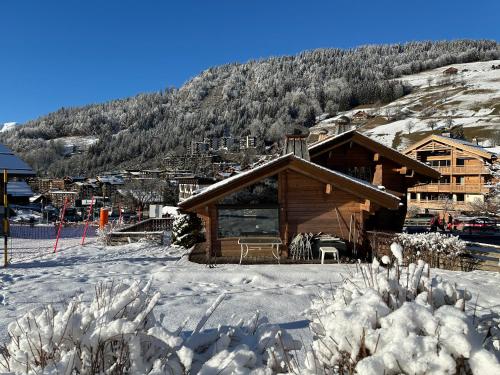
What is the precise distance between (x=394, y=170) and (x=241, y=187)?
771 centimetres

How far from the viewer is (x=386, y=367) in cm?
192

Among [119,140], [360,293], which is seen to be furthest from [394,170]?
[119,140]

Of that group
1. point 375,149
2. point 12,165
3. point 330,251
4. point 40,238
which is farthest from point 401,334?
point 12,165

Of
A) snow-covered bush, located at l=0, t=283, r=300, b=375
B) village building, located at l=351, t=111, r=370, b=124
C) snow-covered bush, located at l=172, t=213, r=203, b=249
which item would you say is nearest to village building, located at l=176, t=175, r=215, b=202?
snow-covered bush, located at l=172, t=213, r=203, b=249

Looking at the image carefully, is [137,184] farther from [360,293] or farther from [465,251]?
[360,293]

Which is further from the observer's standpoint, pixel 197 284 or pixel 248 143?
pixel 248 143

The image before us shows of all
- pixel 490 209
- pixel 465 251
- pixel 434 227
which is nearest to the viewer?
pixel 465 251

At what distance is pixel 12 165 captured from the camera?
76.3ft

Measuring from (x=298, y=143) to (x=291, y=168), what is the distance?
2.74 m

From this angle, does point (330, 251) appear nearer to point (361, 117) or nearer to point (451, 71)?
point (361, 117)

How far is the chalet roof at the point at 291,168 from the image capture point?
1132 cm

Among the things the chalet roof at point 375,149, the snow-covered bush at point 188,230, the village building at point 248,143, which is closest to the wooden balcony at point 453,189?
the chalet roof at point 375,149

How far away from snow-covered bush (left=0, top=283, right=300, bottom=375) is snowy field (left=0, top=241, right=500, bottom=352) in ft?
9.42

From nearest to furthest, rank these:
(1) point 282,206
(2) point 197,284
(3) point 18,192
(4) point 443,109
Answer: (2) point 197,284
(1) point 282,206
(3) point 18,192
(4) point 443,109
